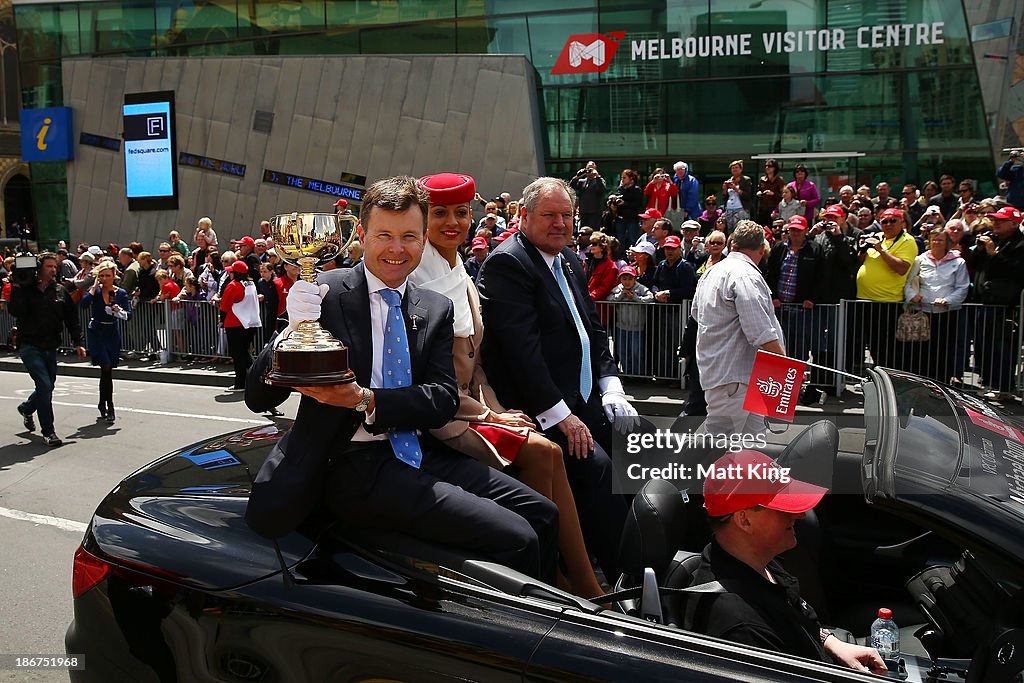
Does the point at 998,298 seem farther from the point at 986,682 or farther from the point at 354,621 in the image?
the point at 354,621

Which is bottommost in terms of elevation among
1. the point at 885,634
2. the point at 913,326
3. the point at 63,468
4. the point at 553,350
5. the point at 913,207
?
the point at 63,468

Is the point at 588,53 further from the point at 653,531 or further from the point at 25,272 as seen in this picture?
the point at 653,531

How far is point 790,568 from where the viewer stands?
3.12m

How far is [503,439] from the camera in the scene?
11.0ft

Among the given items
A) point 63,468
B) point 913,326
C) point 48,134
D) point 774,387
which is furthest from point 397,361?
point 48,134

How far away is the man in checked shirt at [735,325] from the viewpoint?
618cm

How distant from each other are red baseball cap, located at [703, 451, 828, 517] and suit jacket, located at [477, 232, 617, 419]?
1204 millimetres

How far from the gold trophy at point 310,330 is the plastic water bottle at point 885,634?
1.78 metres

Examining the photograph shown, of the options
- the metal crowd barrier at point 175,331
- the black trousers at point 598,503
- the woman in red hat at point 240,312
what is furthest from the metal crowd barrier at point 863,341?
the metal crowd barrier at point 175,331

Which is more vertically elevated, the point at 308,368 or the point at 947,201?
the point at 947,201

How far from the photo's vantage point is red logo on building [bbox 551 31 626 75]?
2098cm

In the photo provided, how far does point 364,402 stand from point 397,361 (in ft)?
1.05

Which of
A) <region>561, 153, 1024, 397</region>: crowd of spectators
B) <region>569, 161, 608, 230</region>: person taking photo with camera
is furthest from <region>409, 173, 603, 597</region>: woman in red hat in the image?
<region>569, 161, 608, 230</region>: person taking photo with camera

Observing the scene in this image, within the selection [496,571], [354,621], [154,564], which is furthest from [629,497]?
[154,564]
